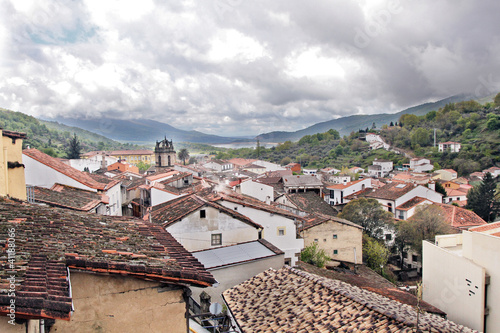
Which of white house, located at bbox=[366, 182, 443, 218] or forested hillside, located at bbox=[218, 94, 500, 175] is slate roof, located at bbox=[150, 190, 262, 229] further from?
forested hillside, located at bbox=[218, 94, 500, 175]

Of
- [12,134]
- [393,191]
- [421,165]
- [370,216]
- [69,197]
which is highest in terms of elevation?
[12,134]

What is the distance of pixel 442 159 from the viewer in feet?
310

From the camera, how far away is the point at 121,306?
4.71 meters

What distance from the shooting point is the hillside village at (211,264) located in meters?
4.49

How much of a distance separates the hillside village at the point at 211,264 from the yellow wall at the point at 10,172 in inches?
2.2

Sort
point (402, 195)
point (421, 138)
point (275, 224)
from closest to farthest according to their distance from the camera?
point (275, 224) → point (402, 195) → point (421, 138)

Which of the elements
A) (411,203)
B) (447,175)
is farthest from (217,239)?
(447,175)

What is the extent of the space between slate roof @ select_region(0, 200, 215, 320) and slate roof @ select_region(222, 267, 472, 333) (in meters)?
3.89

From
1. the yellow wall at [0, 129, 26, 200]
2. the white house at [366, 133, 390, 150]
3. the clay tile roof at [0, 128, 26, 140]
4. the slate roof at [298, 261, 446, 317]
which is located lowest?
the slate roof at [298, 261, 446, 317]

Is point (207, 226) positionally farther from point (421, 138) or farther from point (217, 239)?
point (421, 138)

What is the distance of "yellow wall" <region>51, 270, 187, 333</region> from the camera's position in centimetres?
451

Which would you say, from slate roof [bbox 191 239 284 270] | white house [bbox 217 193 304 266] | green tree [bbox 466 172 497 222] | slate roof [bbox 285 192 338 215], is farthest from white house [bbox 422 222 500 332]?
green tree [bbox 466 172 497 222]

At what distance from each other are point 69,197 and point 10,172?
4.53 meters

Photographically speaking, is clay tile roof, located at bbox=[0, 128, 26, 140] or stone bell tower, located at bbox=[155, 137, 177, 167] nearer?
clay tile roof, located at bbox=[0, 128, 26, 140]
